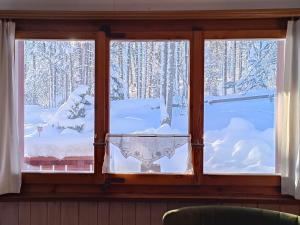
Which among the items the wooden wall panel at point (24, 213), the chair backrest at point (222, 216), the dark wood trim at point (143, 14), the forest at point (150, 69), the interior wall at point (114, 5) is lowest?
the wooden wall panel at point (24, 213)

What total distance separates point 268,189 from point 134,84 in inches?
52.6

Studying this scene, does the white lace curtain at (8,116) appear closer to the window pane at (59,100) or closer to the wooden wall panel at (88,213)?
the window pane at (59,100)

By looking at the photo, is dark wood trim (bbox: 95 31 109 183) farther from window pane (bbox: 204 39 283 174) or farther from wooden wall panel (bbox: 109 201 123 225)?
window pane (bbox: 204 39 283 174)

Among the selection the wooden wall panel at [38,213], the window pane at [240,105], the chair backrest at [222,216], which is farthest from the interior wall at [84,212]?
the window pane at [240,105]

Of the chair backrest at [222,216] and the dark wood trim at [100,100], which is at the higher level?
the dark wood trim at [100,100]

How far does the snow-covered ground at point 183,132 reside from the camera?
2.96 m

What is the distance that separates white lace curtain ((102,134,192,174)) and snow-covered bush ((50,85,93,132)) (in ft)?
0.90

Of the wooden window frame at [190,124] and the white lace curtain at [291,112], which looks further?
the wooden window frame at [190,124]

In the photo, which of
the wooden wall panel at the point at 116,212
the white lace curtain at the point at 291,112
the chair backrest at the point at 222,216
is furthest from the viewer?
the wooden wall panel at the point at 116,212

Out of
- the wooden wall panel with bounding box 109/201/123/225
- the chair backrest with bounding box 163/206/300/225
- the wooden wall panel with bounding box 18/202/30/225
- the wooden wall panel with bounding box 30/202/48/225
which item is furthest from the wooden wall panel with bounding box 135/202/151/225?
the wooden wall panel with bounding box 18/202/30/225

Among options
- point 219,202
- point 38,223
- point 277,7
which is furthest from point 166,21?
point 38,223

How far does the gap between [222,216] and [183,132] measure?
744mm

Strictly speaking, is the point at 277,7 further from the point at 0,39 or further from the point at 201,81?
the point at 0,39

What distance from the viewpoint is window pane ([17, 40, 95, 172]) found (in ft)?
9.88
